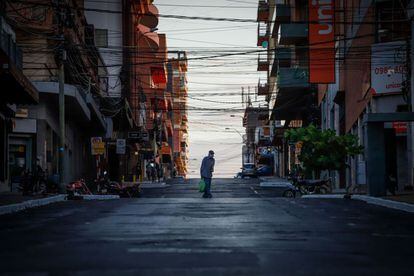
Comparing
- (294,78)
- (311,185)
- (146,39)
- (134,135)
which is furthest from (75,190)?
(146,39)

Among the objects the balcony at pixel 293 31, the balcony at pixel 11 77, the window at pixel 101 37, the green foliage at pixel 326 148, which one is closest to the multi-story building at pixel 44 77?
the balcony at pixel 11 77

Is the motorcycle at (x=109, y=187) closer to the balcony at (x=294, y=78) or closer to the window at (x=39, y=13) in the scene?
the window at (x=39, y=13)

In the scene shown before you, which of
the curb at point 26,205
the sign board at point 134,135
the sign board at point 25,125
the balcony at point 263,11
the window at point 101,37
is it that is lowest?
the curb at point 26,205

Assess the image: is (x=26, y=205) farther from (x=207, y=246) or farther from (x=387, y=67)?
(x=387, y=67)

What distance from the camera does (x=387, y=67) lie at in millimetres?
36844

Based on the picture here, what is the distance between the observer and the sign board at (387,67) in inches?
1422

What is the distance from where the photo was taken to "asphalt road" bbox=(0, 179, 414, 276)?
8070mm

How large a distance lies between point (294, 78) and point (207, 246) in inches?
Result: 2058

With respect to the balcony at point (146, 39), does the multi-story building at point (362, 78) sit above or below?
below

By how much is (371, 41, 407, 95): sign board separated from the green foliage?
9.73 feet

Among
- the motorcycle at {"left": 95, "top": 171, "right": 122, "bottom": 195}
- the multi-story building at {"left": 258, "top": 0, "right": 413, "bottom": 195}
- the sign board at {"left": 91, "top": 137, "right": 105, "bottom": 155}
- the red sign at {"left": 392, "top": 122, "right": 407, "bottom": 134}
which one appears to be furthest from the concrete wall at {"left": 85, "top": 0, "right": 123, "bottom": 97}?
the red sign at {"left": 392, "top": 122, "right": 407, "bottom": 134}

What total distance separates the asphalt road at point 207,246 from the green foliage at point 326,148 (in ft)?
63.0

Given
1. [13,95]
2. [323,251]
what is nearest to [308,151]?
[13,95]

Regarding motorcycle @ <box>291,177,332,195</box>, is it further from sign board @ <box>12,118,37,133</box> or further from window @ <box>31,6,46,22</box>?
window @ <box>31,6,46,22</box>
